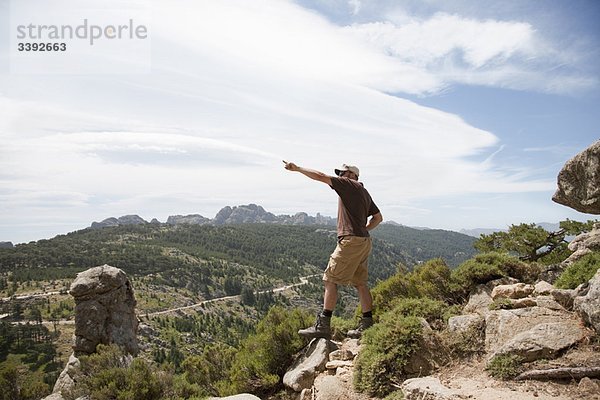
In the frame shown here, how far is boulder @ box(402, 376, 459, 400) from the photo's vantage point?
13.2 ft

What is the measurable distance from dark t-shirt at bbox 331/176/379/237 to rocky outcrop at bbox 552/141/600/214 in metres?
3.81

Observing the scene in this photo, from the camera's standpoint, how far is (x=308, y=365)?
6.12 meters

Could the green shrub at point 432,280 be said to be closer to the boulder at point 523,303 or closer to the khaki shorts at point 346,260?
the boulder at point 523,303

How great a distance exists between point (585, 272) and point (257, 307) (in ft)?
461

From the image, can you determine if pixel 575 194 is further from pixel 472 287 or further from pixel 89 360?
pixel 89 360

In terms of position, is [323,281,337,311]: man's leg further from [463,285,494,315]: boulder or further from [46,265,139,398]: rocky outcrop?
[46,265,139,398]: rocky outcrop

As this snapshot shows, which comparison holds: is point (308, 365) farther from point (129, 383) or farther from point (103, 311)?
point (103, 311)

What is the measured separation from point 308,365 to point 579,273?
5097mm

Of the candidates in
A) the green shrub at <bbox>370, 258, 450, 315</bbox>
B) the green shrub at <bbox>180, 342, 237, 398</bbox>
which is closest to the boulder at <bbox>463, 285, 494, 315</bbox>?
the green shrub at <bbox>370, 258, 450, 315</bbox>

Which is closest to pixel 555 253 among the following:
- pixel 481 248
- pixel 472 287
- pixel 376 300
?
pixel 481 248

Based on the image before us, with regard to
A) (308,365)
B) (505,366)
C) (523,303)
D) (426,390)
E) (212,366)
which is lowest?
(212,366)

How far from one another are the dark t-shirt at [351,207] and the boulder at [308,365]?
218 centimetres

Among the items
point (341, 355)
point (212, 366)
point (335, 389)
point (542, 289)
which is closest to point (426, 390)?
point (335, 389)

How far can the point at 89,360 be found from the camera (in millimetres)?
9469
